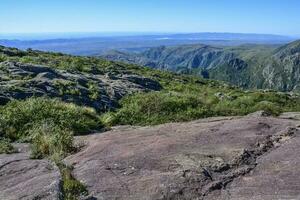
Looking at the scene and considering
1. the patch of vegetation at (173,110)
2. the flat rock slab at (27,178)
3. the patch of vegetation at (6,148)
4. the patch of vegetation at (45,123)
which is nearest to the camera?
the flat rock slab at (27,178)

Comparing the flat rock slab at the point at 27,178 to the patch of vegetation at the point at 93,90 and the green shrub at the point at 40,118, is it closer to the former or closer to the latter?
the green shrub at the point at 40,118

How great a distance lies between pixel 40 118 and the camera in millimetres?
15148

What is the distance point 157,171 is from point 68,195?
76.0 inches

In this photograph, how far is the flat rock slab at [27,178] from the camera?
26.4 feet

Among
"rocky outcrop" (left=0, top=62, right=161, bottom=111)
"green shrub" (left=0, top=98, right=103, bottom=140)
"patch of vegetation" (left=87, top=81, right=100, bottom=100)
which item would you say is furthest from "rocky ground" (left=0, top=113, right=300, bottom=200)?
"patch of vegetation" (left=87, top=81, right=100, bottom=100)

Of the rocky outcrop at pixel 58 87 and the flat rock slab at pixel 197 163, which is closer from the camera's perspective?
the flat rock slab at pixel 197 163

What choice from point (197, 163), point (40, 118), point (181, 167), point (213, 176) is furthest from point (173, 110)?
point (213, 176)

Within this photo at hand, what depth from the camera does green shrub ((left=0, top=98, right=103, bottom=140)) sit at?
14141 millimetres

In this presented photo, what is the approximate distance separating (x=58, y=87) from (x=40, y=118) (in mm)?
6310

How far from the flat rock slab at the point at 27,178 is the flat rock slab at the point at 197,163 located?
1.96 feet

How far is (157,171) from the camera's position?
8.96 m

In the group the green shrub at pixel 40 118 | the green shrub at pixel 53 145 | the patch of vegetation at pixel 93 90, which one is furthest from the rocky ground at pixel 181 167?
the patch of vegetation at pixel 93 90

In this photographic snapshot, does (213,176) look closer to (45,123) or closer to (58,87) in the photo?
(45,123)

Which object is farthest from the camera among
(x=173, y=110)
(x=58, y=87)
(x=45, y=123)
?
(x=58, y=87)
